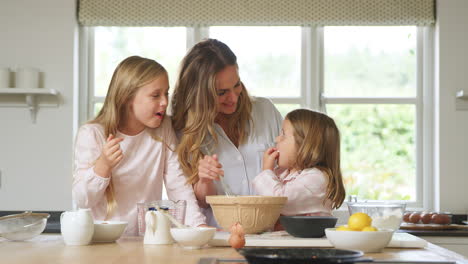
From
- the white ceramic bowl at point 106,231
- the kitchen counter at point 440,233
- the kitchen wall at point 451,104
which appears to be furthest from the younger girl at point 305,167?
the kitchen wall at point 451,104

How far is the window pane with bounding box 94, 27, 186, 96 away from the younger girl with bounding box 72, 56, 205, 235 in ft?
6.50

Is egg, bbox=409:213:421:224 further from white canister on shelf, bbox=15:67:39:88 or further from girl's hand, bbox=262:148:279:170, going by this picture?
white canister on shelf, bbox=15:67:39:88

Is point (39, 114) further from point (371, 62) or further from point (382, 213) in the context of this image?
point (382, 213)

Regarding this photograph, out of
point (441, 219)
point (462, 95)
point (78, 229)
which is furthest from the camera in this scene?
point (462, 95)

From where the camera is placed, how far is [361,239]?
1.58 metres

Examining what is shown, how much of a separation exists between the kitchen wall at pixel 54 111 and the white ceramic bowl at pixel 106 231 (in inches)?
96.0

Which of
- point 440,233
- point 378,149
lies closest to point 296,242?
point 440,233

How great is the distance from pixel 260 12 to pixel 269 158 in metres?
2.01

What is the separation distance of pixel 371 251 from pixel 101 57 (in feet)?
10.8

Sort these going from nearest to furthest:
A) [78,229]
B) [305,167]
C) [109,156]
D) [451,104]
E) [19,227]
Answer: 1. [78,229]
2. [19,227]
3. [109,156]
4. [305,167]
5. [451,104]

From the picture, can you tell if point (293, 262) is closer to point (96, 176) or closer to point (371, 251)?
point (371, 251)

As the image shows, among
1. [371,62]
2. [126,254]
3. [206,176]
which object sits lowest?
[126,254]

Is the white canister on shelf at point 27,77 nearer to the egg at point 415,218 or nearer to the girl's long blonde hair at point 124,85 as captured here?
the girl's long blonde hair at point 124,85

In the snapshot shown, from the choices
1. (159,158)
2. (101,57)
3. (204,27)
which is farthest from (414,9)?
(159,158)
